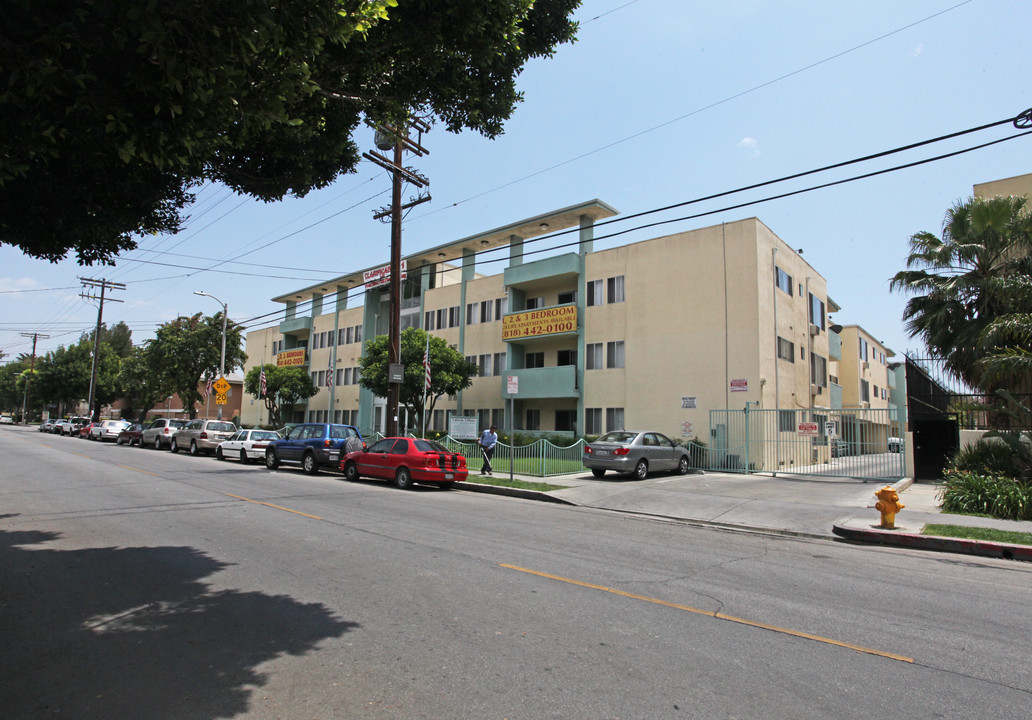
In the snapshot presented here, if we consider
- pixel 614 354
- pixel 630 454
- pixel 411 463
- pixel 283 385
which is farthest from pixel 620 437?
pixel 283 385

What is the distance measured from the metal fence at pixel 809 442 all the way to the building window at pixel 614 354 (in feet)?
18.0

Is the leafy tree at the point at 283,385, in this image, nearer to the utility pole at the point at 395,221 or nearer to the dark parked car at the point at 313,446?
the dark parked car at the point at 313,446

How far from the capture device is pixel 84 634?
497cm

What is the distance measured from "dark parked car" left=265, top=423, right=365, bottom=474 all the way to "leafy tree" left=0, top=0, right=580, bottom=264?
41.6 ft

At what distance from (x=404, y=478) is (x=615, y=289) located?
16.1m

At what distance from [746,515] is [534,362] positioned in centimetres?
2156

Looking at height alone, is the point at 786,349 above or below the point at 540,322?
below

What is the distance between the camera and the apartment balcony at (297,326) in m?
50.2

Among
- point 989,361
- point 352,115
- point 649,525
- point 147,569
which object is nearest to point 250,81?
point 352,115

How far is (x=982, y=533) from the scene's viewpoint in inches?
399

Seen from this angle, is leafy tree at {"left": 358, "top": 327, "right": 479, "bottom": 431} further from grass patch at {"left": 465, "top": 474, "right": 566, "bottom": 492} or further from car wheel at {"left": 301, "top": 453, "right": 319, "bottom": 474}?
grass patch at {"left": 465, "top": 474, "right": 566, "bottom": 492}

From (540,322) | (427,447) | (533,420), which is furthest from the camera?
(533,420)

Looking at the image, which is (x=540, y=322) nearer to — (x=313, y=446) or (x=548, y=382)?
(x=548, y=382)

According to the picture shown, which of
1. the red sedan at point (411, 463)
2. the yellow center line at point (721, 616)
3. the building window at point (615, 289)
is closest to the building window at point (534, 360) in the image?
the building window at point (615, 289)
